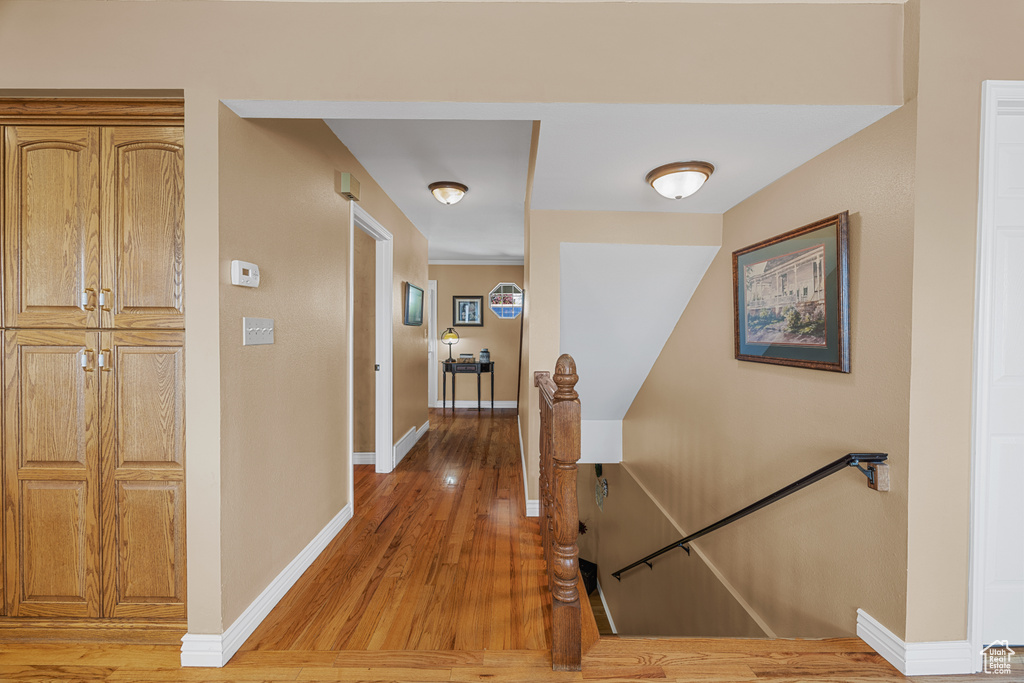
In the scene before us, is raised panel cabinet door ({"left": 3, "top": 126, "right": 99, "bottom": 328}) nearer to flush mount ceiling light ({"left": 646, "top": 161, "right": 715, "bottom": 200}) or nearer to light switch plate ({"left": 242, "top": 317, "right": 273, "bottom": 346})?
light switch plate ({"left": 242, "top": 317, "right": 273, "bottom": 346})

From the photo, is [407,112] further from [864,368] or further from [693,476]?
[693,476]

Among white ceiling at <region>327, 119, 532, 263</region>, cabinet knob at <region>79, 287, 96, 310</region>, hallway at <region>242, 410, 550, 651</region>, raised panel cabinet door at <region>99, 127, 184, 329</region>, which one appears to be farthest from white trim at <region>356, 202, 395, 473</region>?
cabinet knob at <region>79, 287, 96, 310</region>

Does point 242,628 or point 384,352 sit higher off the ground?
point 384,352

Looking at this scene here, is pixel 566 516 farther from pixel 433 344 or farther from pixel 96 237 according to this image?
pixel 433 344

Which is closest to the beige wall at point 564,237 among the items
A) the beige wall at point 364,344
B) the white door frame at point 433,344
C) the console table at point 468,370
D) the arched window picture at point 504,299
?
the beige wall at point 364,344

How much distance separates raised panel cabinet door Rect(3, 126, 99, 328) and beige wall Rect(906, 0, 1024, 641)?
3.02 metres

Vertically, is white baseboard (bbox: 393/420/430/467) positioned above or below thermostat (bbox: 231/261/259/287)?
below

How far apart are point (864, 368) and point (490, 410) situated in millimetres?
5564

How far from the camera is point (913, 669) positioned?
61.6 inches

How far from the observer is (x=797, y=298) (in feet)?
6.95

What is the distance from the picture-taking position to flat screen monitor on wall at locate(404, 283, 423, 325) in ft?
14.3

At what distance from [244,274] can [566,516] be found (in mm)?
1541

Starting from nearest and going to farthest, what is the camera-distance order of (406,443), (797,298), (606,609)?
(797,298) < (406,443) < (606,609)

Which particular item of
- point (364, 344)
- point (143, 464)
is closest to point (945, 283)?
point (143, 464)
